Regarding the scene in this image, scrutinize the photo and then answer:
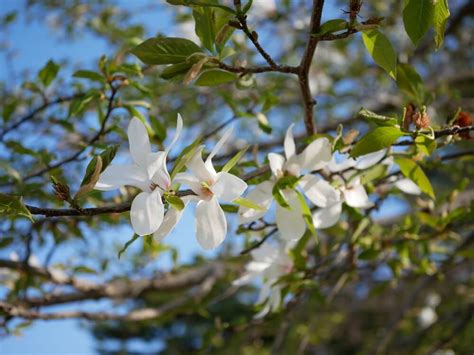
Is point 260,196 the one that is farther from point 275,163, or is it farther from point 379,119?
point 379,119

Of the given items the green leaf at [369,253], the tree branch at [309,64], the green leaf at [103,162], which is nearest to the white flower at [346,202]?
the tree branch at [309,64]

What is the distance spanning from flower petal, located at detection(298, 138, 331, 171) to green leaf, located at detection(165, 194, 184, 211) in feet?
0.70

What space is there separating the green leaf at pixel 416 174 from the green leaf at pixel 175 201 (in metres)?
0.36

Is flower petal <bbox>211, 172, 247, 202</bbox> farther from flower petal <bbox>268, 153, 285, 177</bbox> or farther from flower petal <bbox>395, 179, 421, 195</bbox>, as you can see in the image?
flower petal <bbox>395, 179, 421, 195</bbox>

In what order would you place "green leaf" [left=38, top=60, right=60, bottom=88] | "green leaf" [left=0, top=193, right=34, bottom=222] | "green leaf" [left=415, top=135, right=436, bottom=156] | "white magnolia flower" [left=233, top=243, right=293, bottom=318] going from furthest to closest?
"green leaf" [left=38, top=60, right=60, bottom=88]
"white magnolia flower" [left=233, top=243, right=293, bottom=318]
"green leaf" [left=415, top=135, right=436, bottom=156]
"green leaf" [left=0, top=193, right=34, bottom=222]

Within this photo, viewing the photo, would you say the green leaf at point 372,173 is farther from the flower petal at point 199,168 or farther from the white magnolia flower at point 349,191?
the flower petal at point 199,168

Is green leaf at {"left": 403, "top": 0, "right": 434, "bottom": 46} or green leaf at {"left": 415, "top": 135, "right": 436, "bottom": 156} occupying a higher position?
green leaf at {"left": 403, "top": 0, "right": 434, "bottom": 46}

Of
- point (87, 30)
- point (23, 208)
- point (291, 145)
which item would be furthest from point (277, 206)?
point (87, 30)

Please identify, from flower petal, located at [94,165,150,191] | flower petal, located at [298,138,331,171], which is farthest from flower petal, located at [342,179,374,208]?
flower petal, located at [94,165,150,191]

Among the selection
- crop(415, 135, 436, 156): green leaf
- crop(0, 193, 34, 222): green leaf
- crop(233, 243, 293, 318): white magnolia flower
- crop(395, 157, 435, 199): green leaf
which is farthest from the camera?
crop(233, 243, 293, 318): white magnolia flower

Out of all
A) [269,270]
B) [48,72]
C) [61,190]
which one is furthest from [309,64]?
[48,72]

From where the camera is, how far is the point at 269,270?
95 centimetres

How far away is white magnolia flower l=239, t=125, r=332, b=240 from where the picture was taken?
2.22 feet

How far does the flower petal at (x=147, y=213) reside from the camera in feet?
1.72
